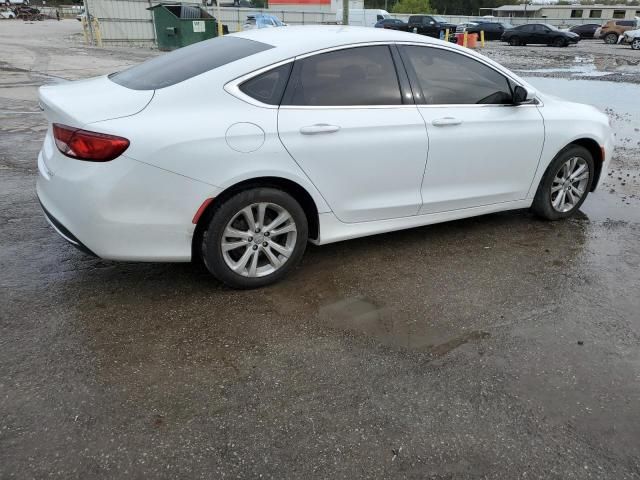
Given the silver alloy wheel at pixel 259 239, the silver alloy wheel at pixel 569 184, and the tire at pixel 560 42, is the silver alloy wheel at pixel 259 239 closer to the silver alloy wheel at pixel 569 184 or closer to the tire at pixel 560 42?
the silver alloy wheel at pixel 569 184

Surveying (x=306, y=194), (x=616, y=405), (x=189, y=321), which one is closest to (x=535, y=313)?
(x=616, y=405)

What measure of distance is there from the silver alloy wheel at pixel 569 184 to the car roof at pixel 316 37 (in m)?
1.77

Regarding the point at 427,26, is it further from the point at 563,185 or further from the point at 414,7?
the point at 414,7

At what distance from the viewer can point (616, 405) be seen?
2.75 m

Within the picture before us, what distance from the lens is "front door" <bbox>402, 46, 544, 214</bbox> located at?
4156 millimetres

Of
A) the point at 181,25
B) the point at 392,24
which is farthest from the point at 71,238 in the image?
the point at 392,24

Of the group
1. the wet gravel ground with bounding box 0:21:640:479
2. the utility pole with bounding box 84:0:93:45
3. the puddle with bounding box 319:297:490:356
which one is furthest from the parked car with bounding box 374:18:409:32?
the puddle with bounding box 319:297:490:356

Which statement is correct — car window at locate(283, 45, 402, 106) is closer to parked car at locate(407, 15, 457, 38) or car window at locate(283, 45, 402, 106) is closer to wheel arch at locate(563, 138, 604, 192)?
wheel arch at locate(563, 138, 604, 192)

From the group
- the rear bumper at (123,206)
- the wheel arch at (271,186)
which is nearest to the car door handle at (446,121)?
the wheel arch at (271,186)

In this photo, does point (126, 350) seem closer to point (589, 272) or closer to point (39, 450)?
point (39, 450)

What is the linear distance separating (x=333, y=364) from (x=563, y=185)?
3246mm

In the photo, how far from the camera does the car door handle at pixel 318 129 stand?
3.55 meters

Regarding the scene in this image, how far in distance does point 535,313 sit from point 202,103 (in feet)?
8.25

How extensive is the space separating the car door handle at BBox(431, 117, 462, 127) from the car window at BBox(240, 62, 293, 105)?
1.20m
